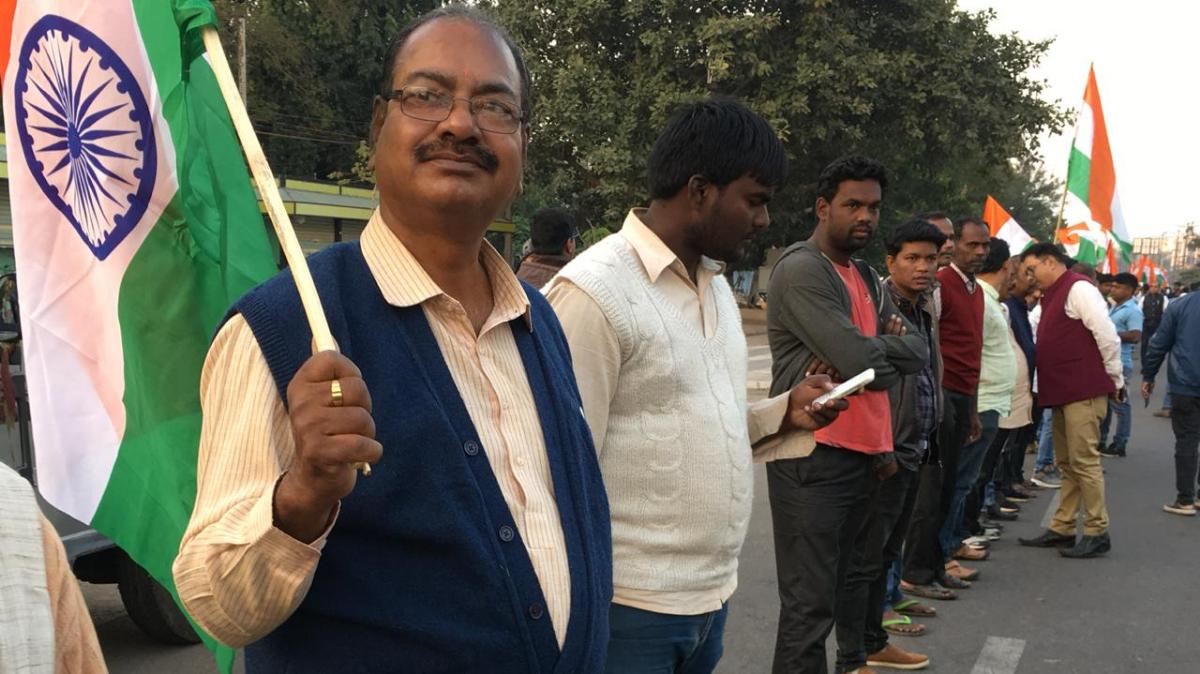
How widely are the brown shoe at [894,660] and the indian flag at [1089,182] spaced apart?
745cm

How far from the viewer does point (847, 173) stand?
385cm

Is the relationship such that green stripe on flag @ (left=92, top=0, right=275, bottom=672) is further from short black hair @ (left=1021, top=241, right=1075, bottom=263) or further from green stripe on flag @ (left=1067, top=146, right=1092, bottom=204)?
green stripe on flag @ (left=1067, top=146, right=1092, bottom=204)

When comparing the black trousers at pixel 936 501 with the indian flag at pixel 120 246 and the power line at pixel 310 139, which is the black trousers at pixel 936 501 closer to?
the indian flag at pixel 120 246

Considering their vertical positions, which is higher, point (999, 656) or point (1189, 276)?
point (1189, 276)

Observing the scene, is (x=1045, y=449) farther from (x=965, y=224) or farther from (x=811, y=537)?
(x=811, y=537)

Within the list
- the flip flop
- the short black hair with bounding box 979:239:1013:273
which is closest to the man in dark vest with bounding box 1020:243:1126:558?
the short black hair with bounding box 979:239:1013:273

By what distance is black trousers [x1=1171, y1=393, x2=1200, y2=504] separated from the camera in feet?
24.4

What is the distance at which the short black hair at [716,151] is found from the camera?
2.54 m

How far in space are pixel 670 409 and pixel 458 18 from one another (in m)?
1.07

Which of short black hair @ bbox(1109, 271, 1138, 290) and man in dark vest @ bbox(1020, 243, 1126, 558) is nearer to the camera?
man in dark vest @ bbox(1020, 243, 1126, 558)

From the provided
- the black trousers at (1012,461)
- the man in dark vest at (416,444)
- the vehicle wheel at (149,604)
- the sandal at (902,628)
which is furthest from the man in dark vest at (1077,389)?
the man in dark vest at (416,444)

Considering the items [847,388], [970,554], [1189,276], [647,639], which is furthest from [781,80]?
[1189,276]

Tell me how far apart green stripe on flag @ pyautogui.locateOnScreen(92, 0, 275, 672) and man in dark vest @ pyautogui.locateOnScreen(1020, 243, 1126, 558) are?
19.3ft

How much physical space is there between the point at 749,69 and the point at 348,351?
58.1 ft
